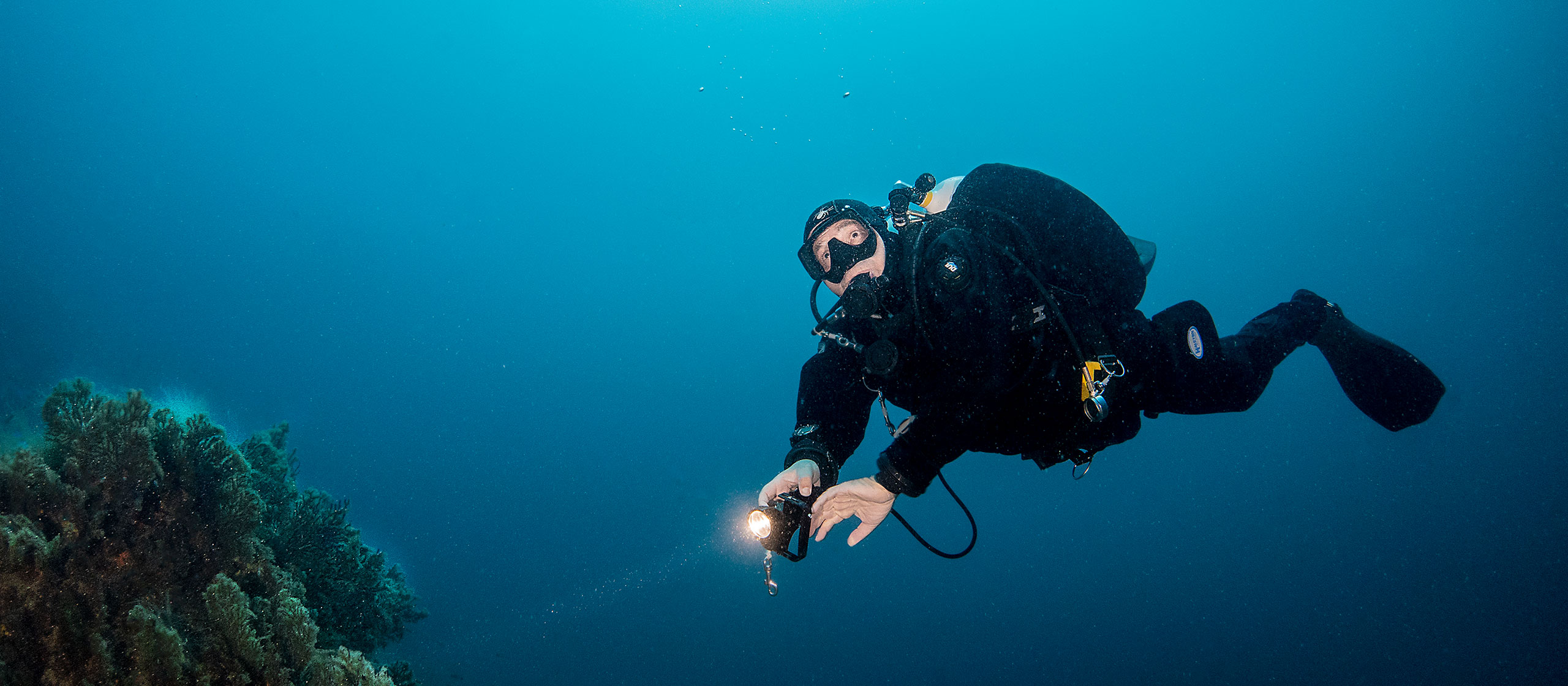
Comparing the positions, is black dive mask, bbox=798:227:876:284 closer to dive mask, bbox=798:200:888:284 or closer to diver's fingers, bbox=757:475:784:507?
dive mask, bbox=798:200:888:284

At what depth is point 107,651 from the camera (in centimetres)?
223

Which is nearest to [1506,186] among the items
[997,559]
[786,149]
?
[997,559]

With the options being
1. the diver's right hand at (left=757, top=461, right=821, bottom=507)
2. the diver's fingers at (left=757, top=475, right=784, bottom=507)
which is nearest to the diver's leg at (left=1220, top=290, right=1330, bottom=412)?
the diver's right hand at (left=757, top=461, right=821, bottom=507)

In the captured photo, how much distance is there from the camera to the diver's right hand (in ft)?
8.00

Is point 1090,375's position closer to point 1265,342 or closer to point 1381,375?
point 1265,342

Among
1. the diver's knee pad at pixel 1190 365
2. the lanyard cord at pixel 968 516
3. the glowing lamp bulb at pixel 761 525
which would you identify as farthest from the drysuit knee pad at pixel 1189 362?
the glowing lamp bulb at pixel 761 525

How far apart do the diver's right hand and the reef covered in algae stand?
1.98 meters

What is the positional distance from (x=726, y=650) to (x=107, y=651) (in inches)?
1417

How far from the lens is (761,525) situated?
7.45ft

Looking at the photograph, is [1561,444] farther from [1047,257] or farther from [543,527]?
[543,527]

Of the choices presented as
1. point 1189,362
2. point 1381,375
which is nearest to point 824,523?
point 1189,362

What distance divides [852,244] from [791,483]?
1223mm

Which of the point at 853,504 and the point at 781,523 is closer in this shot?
the point at 781,523

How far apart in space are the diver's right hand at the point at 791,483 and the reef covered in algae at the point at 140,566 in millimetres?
1985
